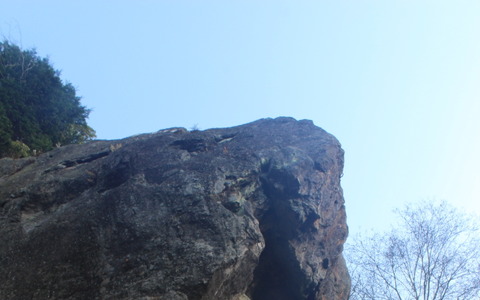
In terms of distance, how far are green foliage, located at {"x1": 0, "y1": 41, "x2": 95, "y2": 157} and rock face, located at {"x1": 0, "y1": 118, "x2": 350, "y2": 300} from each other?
8.07 meters

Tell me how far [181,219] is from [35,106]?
16089 millimetres

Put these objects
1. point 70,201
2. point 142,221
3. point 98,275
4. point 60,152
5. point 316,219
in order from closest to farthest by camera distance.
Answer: point 98,275, point 142,221, point 70,201, point 316,219, point 60,152

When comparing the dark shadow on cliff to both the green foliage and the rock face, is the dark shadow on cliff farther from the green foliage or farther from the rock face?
the green foliage

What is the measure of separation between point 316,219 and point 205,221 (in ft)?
9.59

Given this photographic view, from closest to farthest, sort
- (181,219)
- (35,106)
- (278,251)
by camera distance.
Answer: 1. (181,219)
2. (278,251)
3. (35,106)

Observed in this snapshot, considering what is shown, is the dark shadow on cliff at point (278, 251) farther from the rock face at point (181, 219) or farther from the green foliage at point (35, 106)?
the green foliage at point (35, 106)

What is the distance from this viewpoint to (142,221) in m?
7.96

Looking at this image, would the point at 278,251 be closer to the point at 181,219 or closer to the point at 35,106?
the point at 181,219

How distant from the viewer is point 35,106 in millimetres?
21078

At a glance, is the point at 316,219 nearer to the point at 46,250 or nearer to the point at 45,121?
the point at 46,250

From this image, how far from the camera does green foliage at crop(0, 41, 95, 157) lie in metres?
19.1

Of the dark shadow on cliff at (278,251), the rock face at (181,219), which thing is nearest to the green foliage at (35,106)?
the rock face at (181,219)

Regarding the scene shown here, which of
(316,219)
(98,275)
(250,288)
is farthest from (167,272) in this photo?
(316,219)

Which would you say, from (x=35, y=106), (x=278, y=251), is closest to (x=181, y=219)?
(x=278, y=251)
